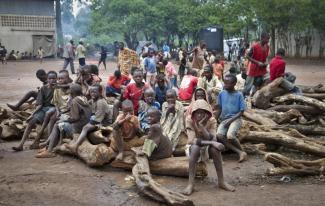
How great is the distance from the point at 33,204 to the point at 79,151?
1.67 m

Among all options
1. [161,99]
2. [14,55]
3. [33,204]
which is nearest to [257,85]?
[161,99]

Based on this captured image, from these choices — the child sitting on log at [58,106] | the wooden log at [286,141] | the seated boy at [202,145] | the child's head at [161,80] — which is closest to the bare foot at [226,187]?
the seated boy at [202,145]

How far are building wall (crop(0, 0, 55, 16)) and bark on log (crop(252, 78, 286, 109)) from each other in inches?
1071

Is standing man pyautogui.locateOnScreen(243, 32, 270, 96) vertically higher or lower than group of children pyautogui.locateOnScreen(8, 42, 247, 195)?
higher

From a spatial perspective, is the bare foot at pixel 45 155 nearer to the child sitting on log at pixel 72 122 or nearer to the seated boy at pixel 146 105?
the child sitting on log at pixel 72 122

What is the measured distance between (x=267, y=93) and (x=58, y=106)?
14.2ft

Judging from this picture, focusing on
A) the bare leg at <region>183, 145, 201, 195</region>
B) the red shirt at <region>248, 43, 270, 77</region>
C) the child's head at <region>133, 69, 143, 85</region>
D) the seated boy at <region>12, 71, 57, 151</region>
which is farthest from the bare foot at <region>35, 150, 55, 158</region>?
the red shirt at <region>248, 43, 270, 77</region>

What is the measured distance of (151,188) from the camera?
4770mm

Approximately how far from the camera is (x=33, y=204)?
185 inches

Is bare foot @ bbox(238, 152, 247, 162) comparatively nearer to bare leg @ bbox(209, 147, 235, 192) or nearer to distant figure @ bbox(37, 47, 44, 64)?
bare leg @ bbox(209, 147, 235, 192)

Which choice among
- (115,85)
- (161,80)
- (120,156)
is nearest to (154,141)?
(120,156)

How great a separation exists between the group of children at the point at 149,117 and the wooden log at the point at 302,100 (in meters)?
1.44

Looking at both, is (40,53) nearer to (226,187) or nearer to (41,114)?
(41,114)

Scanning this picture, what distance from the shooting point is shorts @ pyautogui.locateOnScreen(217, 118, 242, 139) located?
6.36 meters
